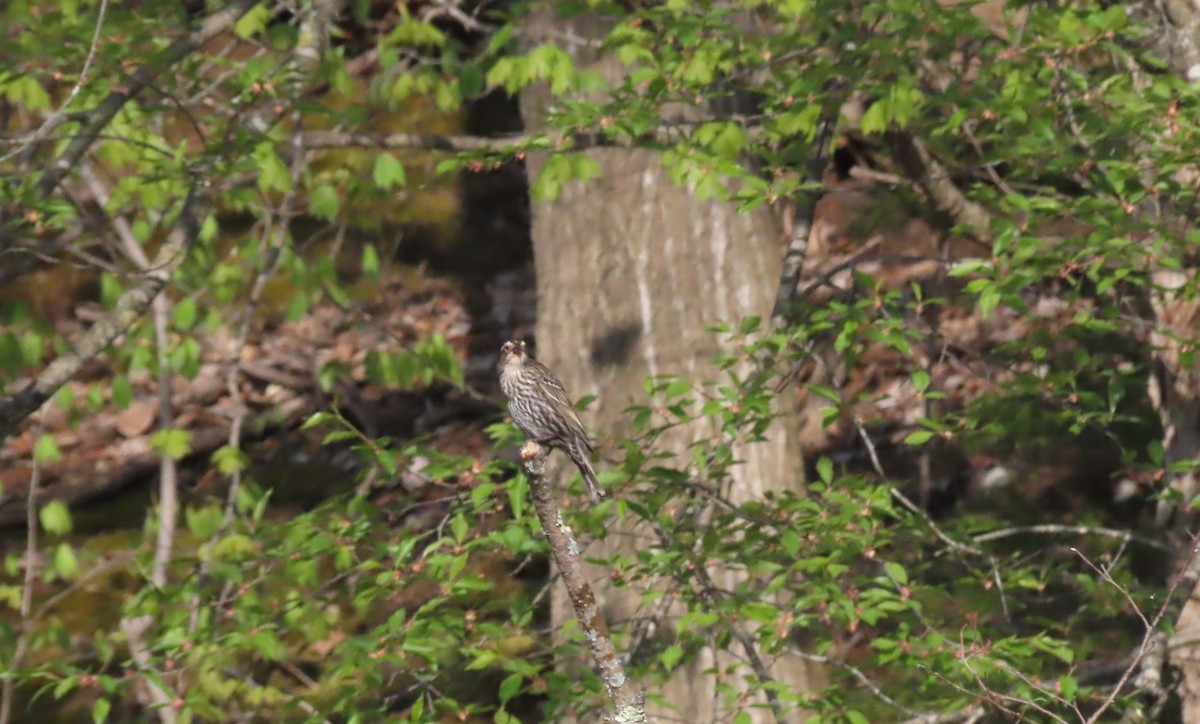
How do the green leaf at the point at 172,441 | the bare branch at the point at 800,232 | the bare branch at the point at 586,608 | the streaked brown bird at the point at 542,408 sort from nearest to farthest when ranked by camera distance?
the bare branch at the point at 586,608 < the streaked brown bird at the point at 542,408 < the bare branch at the point at 800,232 < the green leaf at the point at 172,441

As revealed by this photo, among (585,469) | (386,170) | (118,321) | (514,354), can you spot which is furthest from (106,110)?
(585,469)

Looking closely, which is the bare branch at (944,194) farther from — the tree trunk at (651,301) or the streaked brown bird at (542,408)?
the streaked brown bird at (542,408)

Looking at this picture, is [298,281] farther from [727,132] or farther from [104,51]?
[727,132]

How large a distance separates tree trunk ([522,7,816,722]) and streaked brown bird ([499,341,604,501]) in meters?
0.59

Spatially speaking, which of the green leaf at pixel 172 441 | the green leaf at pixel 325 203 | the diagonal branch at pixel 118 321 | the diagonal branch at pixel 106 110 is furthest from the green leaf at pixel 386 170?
the green leaf at pixel 172 441

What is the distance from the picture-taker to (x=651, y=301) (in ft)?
17.7

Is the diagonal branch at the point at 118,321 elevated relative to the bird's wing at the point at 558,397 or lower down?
elevated

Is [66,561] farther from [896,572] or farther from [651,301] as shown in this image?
[896,572]

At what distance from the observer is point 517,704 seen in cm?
632

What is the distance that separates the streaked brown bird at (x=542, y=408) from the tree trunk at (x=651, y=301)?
0.59 metres

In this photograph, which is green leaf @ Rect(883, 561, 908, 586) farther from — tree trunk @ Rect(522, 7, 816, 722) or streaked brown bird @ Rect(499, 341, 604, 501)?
tree trunk @ Rect(522, 7, 816, 722)

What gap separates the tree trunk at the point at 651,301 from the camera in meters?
5.29

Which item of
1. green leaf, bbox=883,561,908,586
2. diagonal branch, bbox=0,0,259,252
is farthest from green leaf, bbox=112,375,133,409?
green leaf, bbox=883,561,908,586

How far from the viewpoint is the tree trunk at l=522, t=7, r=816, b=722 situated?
5.29 meters
